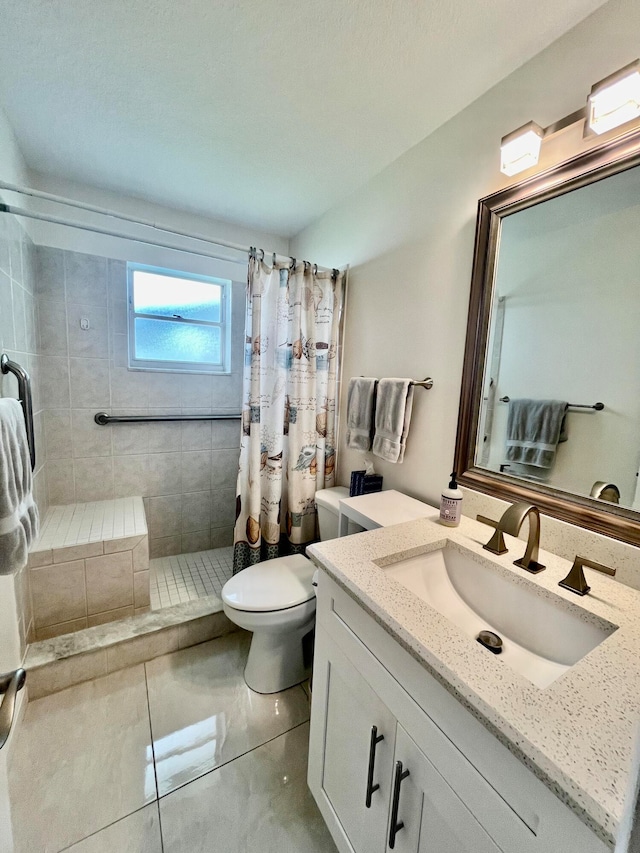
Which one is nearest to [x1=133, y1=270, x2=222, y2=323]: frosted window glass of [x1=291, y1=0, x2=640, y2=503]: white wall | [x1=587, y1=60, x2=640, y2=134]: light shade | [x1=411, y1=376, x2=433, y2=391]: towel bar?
[x1=291, y1=0, x2=640, y2=503]: white wall

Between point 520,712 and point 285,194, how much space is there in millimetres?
2295

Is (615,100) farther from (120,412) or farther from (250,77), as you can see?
(120,412)

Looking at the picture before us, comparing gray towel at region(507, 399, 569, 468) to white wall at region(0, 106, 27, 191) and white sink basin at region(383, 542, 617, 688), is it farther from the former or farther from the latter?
white wall at region(0, 106, 27, 191)

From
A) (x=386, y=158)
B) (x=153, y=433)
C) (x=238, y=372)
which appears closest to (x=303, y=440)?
(x=238, y=372)

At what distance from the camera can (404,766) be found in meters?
0.71

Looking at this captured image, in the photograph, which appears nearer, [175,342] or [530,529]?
[530,529]

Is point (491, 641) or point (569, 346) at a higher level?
point (569, 346)

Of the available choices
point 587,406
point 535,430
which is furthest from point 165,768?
point 587,406

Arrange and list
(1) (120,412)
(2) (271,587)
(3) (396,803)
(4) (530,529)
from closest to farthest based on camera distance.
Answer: (3) (396,803) < (4) (530,529) < (2) (271,587) < (1) (120,412)

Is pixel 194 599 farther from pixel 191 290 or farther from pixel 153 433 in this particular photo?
pixel 191 290

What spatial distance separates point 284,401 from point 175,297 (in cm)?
113

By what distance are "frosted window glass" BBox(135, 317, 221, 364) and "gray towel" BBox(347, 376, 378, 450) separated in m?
1.17

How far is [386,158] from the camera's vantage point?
5.26 feet

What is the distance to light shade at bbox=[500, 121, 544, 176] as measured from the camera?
40.1 inches
